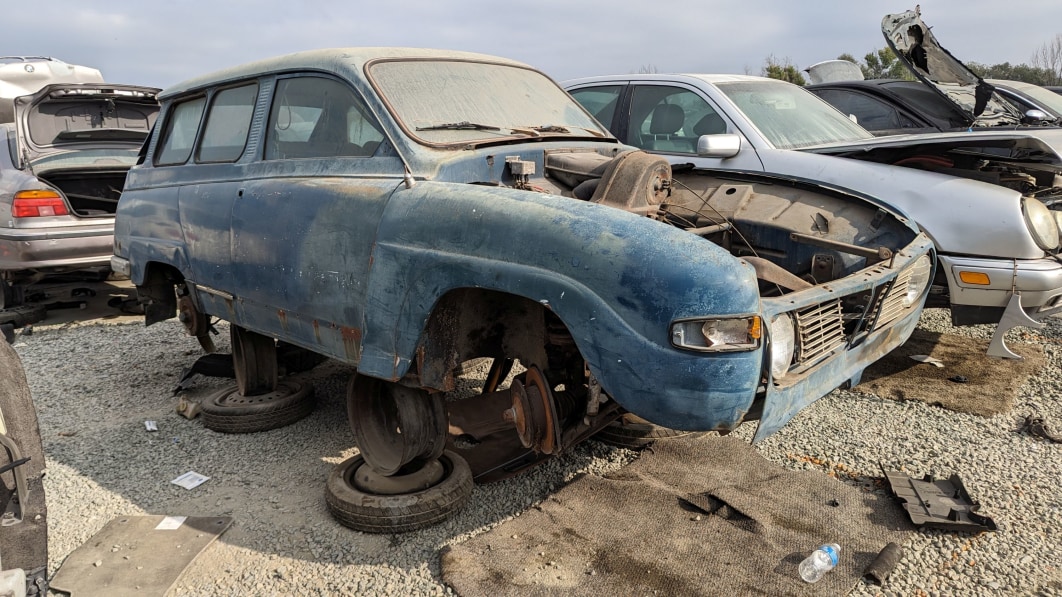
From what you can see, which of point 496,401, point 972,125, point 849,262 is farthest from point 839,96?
point 496,401

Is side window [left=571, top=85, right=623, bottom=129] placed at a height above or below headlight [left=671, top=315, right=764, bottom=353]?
above

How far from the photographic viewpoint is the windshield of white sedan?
11.0 ft

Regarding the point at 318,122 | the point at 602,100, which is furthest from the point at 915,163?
the point at 318,122

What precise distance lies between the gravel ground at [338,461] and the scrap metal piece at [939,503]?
2.2 inches

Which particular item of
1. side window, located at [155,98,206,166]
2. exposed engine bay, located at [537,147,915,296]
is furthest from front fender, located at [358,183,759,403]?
side window, located at [155,98,206,166]

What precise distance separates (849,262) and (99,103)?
7.11 m

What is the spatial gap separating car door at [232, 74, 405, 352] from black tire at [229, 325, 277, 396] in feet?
1.72

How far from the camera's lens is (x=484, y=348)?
3102mm

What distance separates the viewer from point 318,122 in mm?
3615

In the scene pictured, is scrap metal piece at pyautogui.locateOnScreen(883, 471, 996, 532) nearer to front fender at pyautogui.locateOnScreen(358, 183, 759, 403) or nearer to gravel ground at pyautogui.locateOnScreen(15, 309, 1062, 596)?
gravel ground at pyautogui.locateOnScreen(15, 309, 1062, 596)

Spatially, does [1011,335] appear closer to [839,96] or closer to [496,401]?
[839,96]

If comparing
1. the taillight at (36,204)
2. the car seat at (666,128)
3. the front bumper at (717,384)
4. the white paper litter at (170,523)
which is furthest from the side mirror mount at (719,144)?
the taillight at (36,204)

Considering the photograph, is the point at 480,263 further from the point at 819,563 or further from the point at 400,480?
the point at 819,563

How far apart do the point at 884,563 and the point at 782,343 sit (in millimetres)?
903
